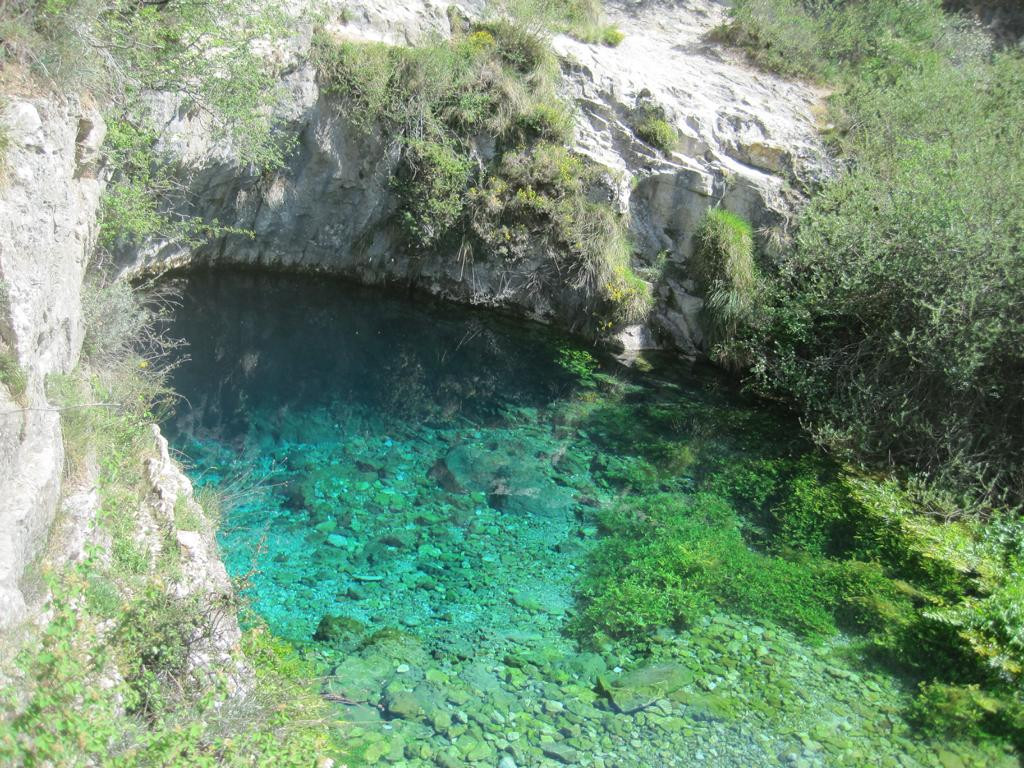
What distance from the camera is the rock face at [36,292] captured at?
4500 millimetres

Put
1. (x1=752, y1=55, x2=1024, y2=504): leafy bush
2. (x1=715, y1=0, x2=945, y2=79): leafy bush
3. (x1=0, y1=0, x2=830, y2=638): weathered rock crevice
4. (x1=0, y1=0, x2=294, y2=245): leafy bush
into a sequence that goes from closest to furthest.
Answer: (x1=0, y1=0, x2=294, y2=245): leafy bush
(x1=752, y1=55, x2=1024, y2=504): leafy bush
(x1=0, y1=0, x2=830, y2=638): weathered rock crevice
(x1=715, y1=0, x2=945, y2=79): leafy bush

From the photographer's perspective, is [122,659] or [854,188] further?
[854,188]

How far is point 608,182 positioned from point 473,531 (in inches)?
312

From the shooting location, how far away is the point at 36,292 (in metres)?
5.64

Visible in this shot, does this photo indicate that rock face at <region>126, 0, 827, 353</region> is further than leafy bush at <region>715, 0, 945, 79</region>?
No

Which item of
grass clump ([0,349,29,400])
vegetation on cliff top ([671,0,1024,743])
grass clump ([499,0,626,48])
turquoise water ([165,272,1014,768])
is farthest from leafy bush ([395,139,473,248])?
grass clump ([0,349,29,400])

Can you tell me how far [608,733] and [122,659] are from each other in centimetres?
343

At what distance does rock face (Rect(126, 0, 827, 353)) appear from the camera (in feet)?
44.1

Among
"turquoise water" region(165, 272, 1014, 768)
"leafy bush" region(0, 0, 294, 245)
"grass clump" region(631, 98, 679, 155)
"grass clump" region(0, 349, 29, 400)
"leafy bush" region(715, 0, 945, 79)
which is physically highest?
"leafy bush" region(715, 0, 945, 79)

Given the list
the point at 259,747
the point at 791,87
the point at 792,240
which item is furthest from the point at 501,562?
the point at 791,87

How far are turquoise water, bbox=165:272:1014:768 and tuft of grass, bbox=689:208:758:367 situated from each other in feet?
2.86

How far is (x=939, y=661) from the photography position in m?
7.03

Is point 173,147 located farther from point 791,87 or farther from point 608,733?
point 791,87

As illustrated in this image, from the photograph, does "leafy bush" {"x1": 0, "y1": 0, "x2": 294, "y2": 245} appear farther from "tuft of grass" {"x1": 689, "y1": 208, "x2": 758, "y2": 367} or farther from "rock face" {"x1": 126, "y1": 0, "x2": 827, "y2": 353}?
"tuft of grass" {"x1": 689, "y1": 208, "x2": 758, "y2": 367}
